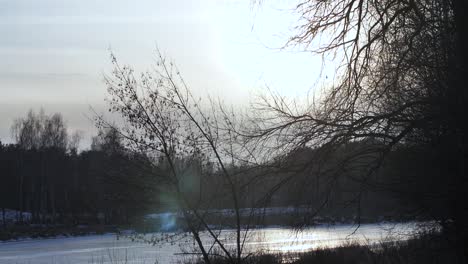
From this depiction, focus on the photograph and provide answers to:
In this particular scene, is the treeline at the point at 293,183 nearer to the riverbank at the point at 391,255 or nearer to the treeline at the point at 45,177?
the riverbank at the point at 391,255

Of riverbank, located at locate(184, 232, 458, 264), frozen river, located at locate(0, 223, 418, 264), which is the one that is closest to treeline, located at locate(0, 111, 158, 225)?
frozen river, located at locate(0, 223, 418, 264)

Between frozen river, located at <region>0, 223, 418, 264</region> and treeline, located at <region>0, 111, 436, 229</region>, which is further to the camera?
frozen river, located at <region>0, 223, 418, 264</region>

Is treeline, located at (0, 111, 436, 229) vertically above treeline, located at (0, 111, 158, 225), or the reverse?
treeline, located at (0, 111, 158, 225)

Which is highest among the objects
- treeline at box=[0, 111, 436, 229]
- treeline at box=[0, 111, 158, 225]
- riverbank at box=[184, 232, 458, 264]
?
treeline at box=[0, 111, 158, 225]

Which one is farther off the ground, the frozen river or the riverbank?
the frozen river

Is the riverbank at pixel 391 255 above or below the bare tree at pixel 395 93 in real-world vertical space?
below

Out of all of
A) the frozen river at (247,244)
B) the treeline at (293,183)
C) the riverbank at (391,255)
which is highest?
the treeline at (293,183)

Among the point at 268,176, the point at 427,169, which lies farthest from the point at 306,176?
the point at 427,169

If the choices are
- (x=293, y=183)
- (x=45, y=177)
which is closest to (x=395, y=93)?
(x=293, y=183)

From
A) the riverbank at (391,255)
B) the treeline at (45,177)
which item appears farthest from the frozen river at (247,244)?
the treeline at (45,177)

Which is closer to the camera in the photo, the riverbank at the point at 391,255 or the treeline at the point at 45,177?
the riverbank at the point at 391,255

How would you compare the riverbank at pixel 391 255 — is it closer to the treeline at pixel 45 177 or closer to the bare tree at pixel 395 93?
the bare tree at pixel 395 93

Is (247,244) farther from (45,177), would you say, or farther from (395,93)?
(45,177)

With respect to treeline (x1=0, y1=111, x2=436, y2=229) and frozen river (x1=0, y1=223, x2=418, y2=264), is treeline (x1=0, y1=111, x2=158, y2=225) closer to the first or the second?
frozen river (x1=0, y1=223, x2=418, y2=264)
